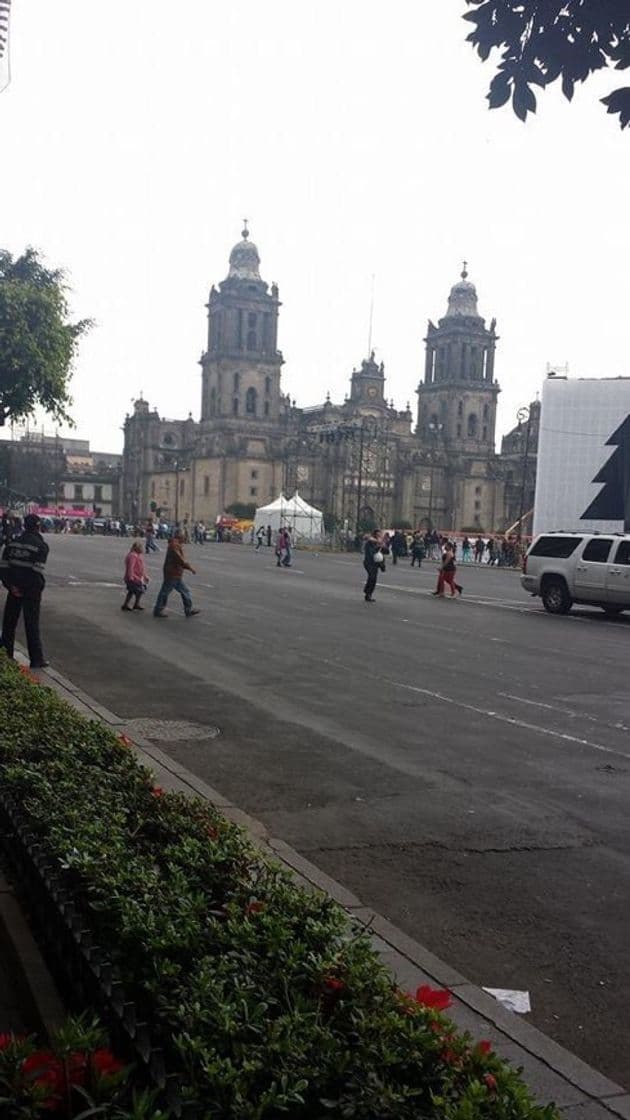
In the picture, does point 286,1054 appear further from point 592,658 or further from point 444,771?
point 592,658

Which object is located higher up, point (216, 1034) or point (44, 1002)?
point (216, 1034)

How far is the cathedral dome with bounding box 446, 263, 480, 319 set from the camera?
13375 centimetres

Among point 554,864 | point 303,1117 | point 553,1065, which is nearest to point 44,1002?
point 303,1117

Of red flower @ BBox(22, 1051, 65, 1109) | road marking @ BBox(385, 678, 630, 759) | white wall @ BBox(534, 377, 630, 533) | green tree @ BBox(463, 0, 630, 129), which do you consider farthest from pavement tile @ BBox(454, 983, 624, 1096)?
white wall @ BBox(534, 377, 630, 533)

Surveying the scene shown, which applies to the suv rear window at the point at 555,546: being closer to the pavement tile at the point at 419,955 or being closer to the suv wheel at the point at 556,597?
the suv wheel at the point at 556,597

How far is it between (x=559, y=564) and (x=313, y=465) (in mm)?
97482

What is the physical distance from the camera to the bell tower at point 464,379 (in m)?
132

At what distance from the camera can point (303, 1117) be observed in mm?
2461

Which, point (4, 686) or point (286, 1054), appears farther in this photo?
point (4, 686)

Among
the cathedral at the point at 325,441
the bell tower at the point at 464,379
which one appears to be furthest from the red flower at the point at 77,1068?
the bell tower at the point at 464,379

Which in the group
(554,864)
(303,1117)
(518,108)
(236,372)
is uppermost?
(236,372)

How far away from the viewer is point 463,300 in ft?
440

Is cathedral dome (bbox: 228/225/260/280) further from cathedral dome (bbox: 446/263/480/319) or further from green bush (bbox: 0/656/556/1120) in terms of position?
green bush (bbox: 0/656/556/1120)

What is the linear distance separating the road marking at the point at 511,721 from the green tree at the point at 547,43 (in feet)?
19.1
